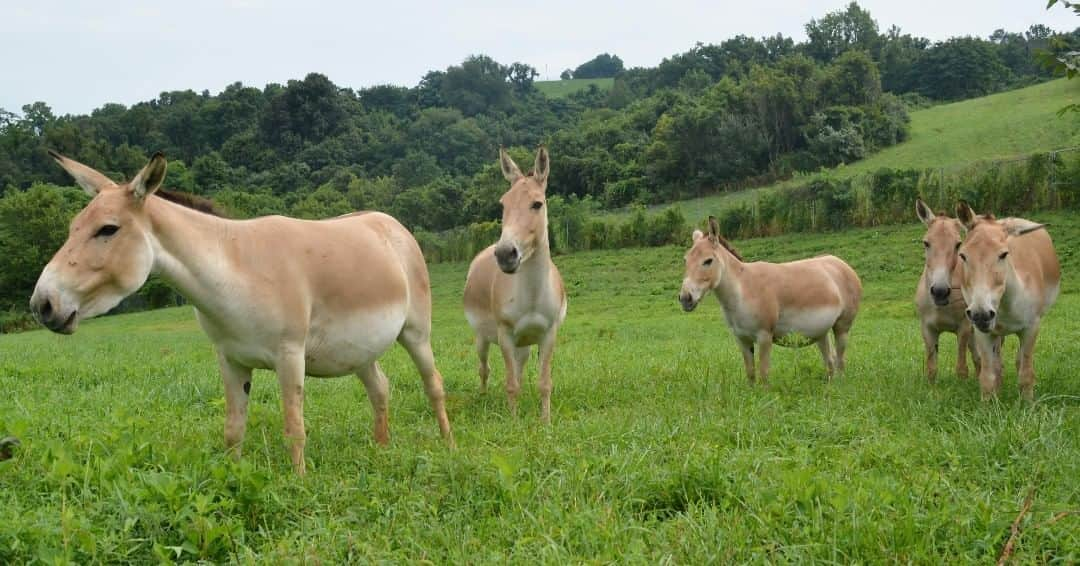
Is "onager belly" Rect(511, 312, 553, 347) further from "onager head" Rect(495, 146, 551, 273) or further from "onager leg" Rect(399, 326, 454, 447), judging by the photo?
"onager leg" Rect(399, 326, 454, 447)

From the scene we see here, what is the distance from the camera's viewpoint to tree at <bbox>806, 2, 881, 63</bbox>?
86812 mm

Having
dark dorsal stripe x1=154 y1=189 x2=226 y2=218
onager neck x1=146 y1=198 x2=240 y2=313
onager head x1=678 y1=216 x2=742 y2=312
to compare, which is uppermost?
dark dorsal stripe x1=154 y1=189 x2=226 y2=218

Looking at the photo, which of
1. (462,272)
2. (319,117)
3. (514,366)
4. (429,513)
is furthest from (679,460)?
(319,117)

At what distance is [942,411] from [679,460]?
2790mm

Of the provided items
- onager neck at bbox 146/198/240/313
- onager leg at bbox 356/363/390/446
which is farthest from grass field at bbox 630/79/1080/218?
onager neck at bbox 146/198/240/313

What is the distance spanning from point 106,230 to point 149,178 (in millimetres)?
364

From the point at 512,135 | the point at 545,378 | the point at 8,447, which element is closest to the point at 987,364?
the point at 545,378

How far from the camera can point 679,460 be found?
173 inches

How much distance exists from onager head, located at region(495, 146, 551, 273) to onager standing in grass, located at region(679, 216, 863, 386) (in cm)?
239

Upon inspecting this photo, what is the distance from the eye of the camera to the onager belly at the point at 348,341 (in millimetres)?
5145

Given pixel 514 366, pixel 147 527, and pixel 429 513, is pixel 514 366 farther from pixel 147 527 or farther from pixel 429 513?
pixel 147 527

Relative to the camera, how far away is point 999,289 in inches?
248

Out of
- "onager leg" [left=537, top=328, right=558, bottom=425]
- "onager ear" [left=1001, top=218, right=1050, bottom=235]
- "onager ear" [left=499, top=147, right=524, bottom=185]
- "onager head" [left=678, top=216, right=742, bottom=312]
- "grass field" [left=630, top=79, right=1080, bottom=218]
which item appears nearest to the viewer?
"onager ear" [left=1001, top=218, right=1050, bottom=235]

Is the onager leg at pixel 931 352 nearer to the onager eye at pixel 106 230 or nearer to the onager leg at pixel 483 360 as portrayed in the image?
Answer: the onager leg at pixel 483 360
